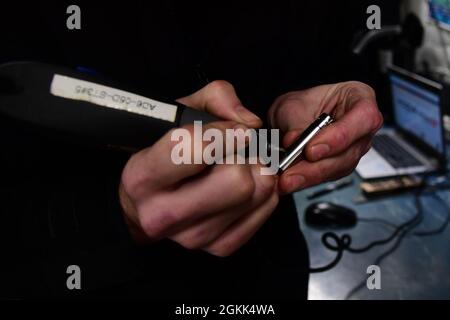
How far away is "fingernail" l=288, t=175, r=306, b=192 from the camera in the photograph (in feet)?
1.11

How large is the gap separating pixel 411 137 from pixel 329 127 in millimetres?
835

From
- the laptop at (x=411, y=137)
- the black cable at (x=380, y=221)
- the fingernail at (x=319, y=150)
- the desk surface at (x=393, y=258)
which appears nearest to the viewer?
the fingernail at (x=319, y=150)

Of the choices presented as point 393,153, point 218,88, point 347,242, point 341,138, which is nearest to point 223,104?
point 218,88

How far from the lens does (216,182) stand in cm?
27

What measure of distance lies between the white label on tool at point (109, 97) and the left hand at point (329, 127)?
124 millimetres

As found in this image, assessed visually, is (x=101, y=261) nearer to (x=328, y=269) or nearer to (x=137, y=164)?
(x=137, y=164)

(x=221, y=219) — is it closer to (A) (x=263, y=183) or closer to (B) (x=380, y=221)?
(A) (x=263, y=183)

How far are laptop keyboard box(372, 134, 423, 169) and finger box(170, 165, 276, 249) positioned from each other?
0.76 meters

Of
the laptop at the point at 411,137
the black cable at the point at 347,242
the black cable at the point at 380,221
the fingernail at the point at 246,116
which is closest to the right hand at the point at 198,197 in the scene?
the fingernail at the point at 246,116

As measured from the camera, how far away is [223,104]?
0.34 meters

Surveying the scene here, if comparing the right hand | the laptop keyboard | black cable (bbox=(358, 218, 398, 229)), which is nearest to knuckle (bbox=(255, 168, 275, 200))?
the right hand

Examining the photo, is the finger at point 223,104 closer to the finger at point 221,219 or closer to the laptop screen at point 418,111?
the finger at point 221,219

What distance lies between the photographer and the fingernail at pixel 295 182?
34 cm

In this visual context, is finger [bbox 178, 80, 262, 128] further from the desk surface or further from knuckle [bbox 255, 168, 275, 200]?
the desk surface
